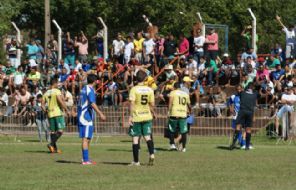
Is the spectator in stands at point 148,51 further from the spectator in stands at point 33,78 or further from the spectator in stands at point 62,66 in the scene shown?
the spectator in stands at point 33,78

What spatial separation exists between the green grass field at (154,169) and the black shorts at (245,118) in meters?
0.87

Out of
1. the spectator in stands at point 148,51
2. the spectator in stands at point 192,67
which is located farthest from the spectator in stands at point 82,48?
the spectator in stands at point 192,67

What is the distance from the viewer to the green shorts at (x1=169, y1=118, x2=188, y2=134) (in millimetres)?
24312

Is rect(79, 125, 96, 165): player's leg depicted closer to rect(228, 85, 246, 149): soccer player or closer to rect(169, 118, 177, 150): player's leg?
rect(169, 118, 177, 150): player's leg

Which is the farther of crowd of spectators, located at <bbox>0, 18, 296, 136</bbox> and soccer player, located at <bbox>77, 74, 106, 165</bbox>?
crowd of spectators, located at <bbox>0, 18, 296, 136</bbox>

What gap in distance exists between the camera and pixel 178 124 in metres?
24.5

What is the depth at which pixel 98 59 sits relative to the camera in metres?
39.0

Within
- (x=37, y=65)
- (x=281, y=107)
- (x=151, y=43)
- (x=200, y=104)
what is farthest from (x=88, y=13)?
(x=281, y=107)

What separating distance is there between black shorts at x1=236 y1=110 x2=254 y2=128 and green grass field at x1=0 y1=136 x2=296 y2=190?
2.84 ft

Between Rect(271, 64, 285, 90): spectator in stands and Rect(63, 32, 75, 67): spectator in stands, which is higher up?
Rect(63, 32, 75, 67): spectator in stands

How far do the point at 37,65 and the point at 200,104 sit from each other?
422 inches

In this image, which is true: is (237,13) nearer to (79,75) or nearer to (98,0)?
(98,0)

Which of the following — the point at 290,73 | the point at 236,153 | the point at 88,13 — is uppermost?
the point at 88,13

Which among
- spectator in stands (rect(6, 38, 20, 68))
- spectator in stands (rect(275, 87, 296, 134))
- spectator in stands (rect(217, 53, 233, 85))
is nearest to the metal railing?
spectator in stands (rect(275, 87, 296, 134))
